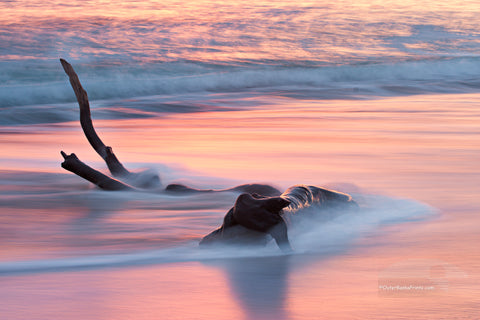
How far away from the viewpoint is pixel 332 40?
62.0 ft

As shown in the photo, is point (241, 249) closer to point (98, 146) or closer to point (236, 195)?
point (236, 195)

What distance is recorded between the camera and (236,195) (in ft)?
10.2

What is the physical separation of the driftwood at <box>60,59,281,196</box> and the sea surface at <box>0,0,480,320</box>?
0.24 ft

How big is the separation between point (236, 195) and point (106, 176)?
640mm

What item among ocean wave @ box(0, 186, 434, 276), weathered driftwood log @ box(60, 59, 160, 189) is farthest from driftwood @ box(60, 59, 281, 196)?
ocean wave @ box(0, 186, 434, 276)

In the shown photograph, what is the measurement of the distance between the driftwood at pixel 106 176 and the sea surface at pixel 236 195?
0.07m

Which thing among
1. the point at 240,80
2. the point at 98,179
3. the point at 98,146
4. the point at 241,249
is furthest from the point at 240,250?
the point at 240,80

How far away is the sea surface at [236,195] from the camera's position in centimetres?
172

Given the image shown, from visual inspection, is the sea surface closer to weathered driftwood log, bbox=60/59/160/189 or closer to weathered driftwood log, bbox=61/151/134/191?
weathered driftwood log, bbox=61/151/134/191

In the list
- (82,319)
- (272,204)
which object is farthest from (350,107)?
(82,319)

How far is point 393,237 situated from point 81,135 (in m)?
4.50

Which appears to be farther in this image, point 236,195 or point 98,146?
point 98,146

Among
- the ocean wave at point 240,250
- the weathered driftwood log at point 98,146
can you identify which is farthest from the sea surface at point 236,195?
the weathered driftwood log at point 98,146

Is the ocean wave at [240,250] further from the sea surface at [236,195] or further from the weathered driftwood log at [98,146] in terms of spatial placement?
the weathered driftwood log at [98,146]
